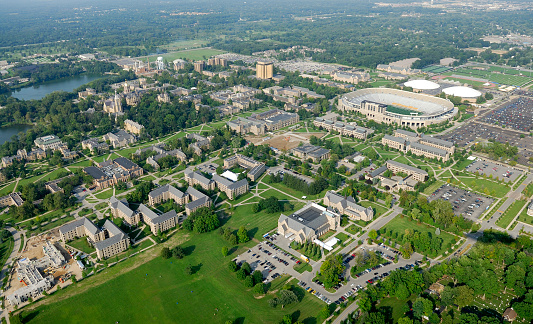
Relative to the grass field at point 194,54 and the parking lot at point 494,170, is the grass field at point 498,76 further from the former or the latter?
the grass field at point 194,54

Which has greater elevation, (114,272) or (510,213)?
(510,213)

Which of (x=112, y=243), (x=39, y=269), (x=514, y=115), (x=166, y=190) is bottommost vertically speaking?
(x=39, y=269)

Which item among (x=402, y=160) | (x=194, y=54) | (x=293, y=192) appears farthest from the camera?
(x=194, y=54)

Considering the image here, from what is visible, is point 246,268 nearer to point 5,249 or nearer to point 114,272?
point 114,272

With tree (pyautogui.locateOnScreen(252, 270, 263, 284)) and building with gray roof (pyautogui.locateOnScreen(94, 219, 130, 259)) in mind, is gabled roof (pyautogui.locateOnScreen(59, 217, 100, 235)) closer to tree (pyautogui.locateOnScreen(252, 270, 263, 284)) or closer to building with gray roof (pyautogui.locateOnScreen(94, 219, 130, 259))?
building with gray roof (pyautogui.locateOnScreen(94, 219, 130, 259))

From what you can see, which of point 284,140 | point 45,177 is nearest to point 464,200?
point 284,140

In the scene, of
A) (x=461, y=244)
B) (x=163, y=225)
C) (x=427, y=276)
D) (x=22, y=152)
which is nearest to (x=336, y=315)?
(x=427, y=276)
